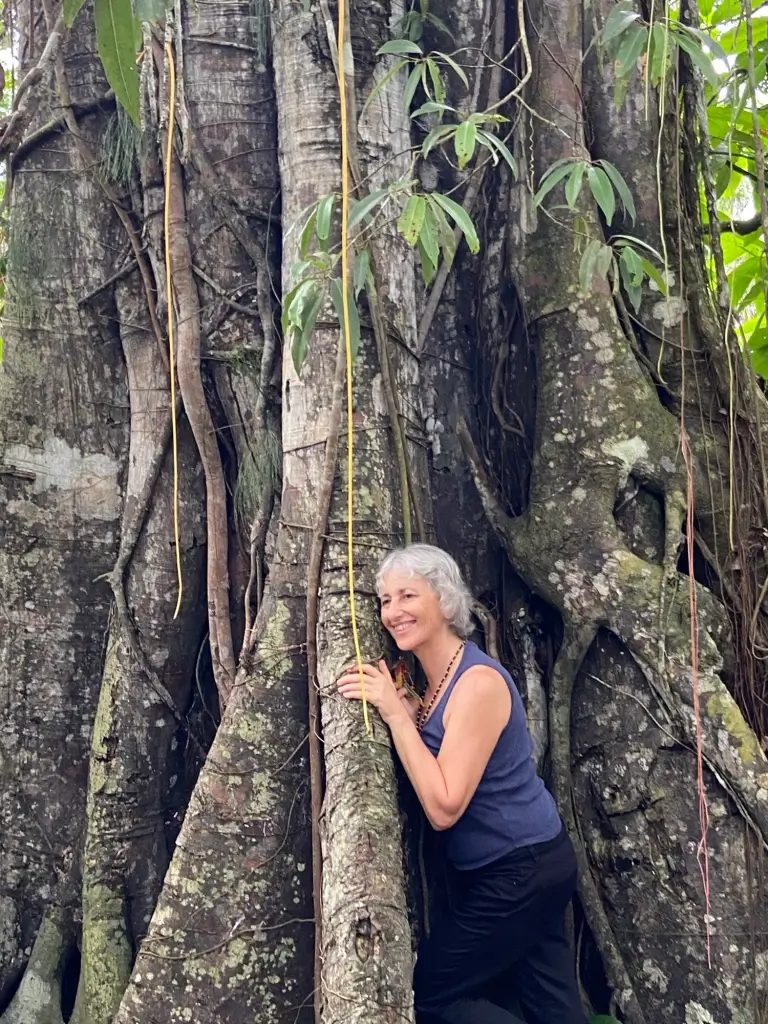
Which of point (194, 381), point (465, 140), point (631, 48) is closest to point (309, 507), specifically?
point (194, 381)

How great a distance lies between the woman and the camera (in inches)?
96.8

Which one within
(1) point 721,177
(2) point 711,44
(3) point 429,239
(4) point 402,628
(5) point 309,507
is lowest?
(4) point 402,628

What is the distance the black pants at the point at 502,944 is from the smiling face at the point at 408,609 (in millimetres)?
615

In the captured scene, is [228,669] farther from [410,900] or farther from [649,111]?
[649,111]

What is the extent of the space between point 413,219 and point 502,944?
5.95 feet

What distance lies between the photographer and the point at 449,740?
238 centimetres

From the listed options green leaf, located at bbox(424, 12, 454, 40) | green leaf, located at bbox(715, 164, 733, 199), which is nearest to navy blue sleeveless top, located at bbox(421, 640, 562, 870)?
green leaf, located at bbox(424, 12, 454, 40)

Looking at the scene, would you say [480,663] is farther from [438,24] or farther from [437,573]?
[438,24]

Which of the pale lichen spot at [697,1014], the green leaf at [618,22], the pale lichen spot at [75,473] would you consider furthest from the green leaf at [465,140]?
the pale lichen spot at [697,1014]

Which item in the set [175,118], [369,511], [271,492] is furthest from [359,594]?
[175,118]

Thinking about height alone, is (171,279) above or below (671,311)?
above

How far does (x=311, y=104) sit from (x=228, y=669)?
1678 mm

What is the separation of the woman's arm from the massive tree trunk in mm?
59

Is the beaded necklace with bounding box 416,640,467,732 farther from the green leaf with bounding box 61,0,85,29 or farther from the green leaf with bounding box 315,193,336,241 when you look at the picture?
the green leaf with bounding box 61,0,85,29
